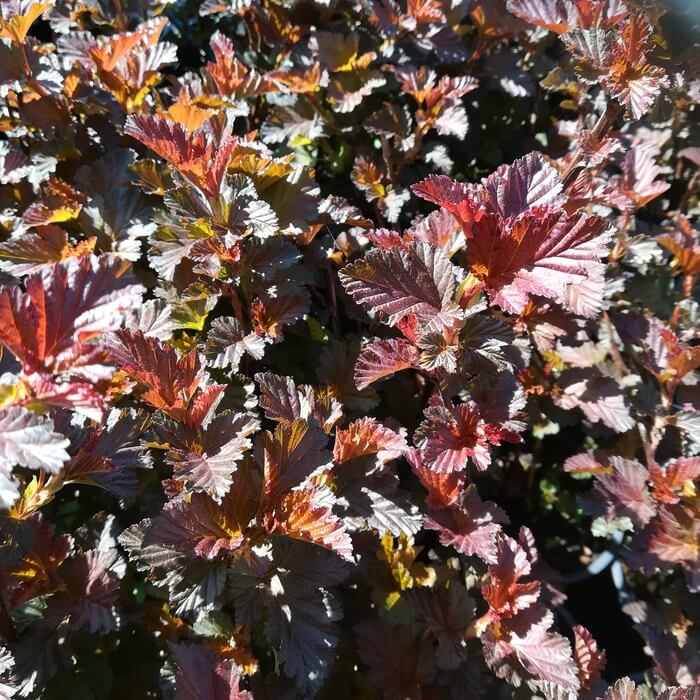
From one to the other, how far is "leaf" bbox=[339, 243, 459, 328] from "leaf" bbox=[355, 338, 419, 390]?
60 mm

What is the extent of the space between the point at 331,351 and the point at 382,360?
0.25 m

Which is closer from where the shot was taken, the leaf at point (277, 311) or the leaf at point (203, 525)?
the leaf at point (203, 525)

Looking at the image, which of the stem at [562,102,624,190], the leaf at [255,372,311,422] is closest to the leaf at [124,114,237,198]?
the leaf at [255,372,311,422]

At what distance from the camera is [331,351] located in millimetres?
1147

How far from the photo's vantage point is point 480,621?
1.03m

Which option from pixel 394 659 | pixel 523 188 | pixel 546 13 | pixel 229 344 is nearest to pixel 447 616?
pixel 394 659

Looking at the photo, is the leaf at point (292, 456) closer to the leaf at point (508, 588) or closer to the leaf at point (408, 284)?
the leaf at point (408, 284)

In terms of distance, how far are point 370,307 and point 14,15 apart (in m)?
0.92

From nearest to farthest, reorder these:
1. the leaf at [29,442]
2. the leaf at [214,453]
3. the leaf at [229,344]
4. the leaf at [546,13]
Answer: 1. the leaf at [29,442]
2. the leaf at [214,453]
3. the leaf at [229,344]
4. the leaf at [546,13]

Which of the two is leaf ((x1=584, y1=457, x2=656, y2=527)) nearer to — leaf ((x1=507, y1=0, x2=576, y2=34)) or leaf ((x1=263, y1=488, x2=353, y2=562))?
leaf ((x1=263, y1=488, x2=353, y2=562))

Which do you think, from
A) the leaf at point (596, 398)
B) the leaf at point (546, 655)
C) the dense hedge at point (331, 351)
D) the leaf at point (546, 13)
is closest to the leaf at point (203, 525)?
the dense hedge at point (331, 351)

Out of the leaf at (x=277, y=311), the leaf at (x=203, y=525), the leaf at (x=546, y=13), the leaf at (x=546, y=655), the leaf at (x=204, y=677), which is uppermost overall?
the leaf at (x=546, y=13)

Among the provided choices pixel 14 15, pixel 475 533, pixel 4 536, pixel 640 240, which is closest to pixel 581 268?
pixel 475 533

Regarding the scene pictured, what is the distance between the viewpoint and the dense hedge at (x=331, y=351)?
32.3 inches
